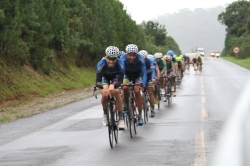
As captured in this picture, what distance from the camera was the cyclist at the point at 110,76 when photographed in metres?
9.24

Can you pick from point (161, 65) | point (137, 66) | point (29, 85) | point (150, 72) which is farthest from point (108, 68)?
point (29, 85)

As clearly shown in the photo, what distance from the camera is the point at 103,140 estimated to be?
33.3 feet

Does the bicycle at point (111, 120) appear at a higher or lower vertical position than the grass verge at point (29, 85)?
higher

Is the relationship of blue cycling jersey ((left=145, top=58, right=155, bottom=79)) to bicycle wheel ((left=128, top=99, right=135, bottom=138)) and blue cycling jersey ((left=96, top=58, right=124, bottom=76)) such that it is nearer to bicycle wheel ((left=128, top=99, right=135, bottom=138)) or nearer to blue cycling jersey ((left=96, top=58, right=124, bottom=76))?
bicycle wheel ((left=128, top=99, right=135, bottom=138))

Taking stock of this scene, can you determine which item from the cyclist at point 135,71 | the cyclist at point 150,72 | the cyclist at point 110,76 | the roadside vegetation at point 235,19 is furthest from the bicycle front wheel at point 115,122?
the roadside vegetation at point 235,19

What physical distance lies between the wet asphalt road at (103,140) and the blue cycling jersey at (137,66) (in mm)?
1280

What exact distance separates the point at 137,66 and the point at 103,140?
211 centimetres

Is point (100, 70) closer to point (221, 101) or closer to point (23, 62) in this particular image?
point (221, 101)

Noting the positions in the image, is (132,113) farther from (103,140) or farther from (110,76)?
(110,76)

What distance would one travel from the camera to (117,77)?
383 inches

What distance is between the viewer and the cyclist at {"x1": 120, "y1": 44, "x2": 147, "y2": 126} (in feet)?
35.6

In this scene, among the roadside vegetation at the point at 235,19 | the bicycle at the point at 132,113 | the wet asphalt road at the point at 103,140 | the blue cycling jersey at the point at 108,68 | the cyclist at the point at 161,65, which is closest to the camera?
the wet asphalt road at the point at 103,140

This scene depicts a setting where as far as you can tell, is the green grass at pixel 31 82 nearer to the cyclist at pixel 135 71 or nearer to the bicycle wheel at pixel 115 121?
the cyclist at pixel 135 71

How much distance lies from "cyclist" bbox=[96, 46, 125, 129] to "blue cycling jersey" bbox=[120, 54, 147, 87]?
4.73 feet
